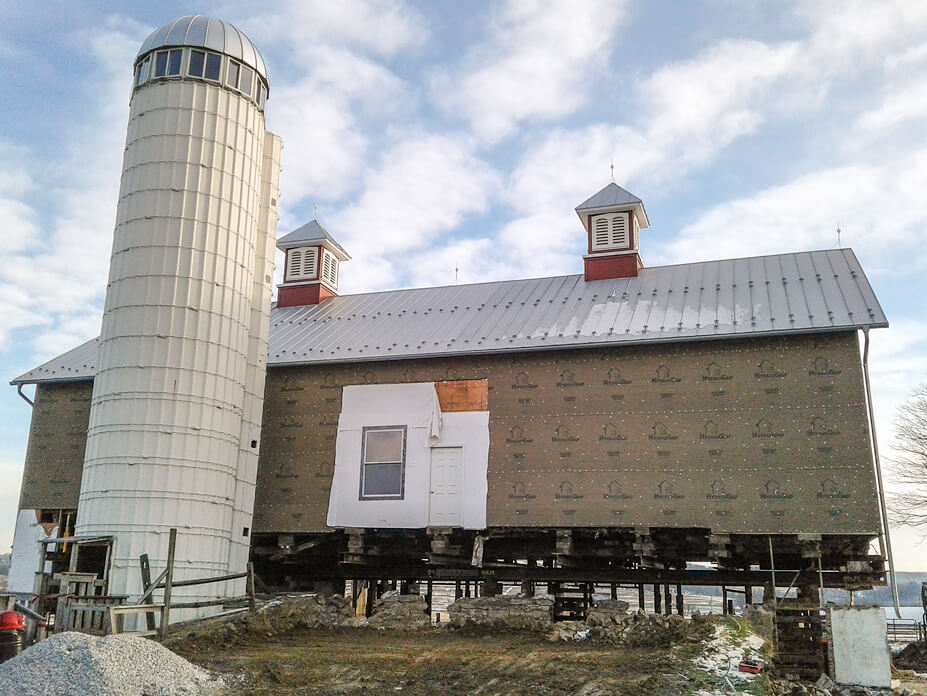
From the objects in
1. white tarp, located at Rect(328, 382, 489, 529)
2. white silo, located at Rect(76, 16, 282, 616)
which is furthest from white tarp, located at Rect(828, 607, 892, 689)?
white silo, located at Rect(76, 16, 282, 616)

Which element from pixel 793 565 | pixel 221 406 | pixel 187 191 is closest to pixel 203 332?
pixel 221 406

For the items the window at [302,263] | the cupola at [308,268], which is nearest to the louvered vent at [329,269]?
the cupola at [308,268]

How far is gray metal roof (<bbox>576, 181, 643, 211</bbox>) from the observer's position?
26.7 metres

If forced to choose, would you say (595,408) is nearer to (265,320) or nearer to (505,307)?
(505,307)

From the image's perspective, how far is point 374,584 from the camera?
34.8 meters

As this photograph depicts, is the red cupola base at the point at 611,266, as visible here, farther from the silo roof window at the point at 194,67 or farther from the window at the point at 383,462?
the silo roof window at the point at 194,67

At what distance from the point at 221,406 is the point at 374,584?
15.9m

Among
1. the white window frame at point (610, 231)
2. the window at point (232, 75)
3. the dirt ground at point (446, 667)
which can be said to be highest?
the window at point (232, 75)

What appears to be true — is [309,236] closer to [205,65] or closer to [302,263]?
[302,263]

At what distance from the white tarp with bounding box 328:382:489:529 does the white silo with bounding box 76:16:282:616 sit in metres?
2.28

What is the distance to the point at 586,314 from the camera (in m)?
23.1

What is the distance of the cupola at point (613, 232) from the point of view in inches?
1016

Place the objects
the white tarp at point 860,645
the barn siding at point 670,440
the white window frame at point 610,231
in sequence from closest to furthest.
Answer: the white tarp at point 860,645 < the barn siding at point 670,440 < the white window frame at point 610,231

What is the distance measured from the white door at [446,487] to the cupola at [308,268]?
9.75m
